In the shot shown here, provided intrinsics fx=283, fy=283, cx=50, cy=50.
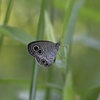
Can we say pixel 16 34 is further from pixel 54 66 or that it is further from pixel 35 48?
pixel 54 66

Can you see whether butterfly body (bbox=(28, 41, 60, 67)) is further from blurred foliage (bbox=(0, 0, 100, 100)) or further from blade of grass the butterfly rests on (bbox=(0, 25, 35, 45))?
blurred foliage (bbox=(0, 0, 100, 100))

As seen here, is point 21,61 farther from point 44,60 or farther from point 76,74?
point 44,60

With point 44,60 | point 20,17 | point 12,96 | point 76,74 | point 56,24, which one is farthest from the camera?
point 56,24

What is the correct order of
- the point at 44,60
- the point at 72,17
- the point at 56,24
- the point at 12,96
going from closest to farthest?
the point at 44,60
the point at 72,17
the point at 12,96
the point at 56,24

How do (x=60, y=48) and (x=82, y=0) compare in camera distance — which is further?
(x=82, y=0)

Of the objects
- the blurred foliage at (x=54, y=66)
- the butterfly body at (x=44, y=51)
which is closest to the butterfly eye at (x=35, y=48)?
the butterfly body at (x=44, y=51)

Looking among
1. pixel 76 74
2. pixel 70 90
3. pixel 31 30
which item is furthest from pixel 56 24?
pixel 70 90

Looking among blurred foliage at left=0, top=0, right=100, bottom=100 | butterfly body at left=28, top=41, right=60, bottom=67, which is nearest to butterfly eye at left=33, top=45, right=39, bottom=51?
butterfly body at left=28, top=41, right=60, bottom=67

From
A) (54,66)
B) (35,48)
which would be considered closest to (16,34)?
(35,48)

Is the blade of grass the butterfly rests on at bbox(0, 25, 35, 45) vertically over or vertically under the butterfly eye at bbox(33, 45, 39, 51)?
over
